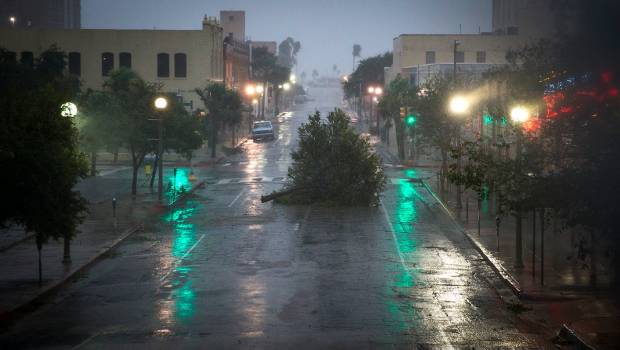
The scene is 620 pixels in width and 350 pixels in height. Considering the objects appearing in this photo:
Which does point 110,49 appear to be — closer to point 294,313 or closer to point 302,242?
point 302,242

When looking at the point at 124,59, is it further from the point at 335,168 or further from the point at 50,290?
the point at 50,290

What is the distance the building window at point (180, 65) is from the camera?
257 feet

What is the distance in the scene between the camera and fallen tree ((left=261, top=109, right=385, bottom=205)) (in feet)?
118

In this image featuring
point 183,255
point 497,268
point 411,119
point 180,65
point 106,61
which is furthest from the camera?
point 180,65

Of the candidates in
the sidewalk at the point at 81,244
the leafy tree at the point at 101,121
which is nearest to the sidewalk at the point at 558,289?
the sidewalk at the point at 81,244

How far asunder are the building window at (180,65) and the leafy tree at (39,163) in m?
59.8

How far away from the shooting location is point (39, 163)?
57.9 ft

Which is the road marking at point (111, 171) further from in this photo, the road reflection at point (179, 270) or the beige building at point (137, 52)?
the beige building at point (137, 52)

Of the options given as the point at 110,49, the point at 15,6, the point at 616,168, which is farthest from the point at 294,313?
the point at 15,6

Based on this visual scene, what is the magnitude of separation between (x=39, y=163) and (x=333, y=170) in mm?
19201

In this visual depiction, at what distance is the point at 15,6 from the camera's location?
19612cm

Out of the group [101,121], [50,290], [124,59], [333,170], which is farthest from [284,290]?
[124,59]

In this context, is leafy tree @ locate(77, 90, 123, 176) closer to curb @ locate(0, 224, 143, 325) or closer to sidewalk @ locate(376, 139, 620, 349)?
curb @ locate(0, 224, 143, 325)

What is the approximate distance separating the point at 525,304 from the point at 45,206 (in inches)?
377
